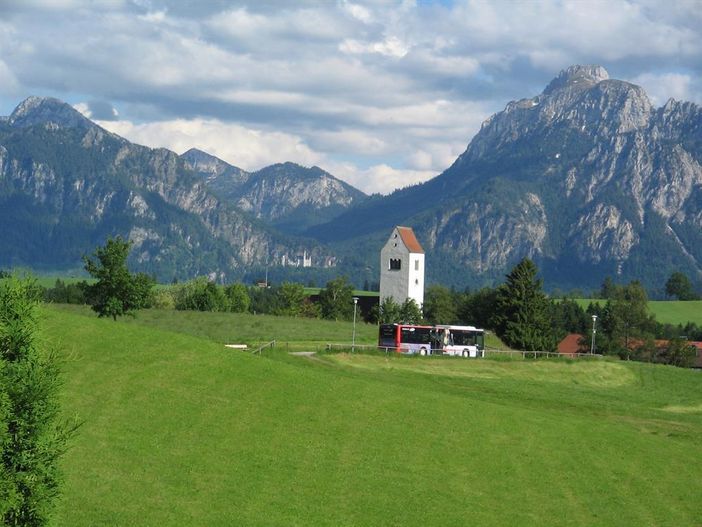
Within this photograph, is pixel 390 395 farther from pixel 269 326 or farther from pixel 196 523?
pixel 269 326

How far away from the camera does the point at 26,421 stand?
95.7 feet

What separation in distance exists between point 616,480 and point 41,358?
29194mm

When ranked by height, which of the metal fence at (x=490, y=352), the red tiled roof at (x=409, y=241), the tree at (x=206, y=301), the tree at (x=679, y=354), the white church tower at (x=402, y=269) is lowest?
the tree at (x=679, y=354)

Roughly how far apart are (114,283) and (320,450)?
50.3 metres

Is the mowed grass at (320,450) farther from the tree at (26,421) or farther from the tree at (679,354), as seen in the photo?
the tree at (679,354)

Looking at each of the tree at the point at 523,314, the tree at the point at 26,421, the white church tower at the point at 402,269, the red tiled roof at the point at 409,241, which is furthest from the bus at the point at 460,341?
the tree at the point at 26,421

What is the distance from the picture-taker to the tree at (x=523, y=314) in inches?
4958

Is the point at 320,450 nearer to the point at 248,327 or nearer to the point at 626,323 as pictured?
the point at 248,327

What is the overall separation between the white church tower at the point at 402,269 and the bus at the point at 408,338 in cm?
5523

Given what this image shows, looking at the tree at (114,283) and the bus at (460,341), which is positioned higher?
the tree at (114,283)

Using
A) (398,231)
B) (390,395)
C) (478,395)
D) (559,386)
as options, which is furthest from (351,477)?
(398,231)

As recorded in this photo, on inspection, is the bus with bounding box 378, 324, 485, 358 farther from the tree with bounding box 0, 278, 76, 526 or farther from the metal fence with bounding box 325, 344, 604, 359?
the tree with bounding box 0, 278, 76, 526

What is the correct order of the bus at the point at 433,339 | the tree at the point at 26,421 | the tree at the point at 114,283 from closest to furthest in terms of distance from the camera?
the tree at the point at 26,421
the tree at the point at 114,283
the bus at the point at 433,339

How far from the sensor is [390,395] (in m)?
59.1
